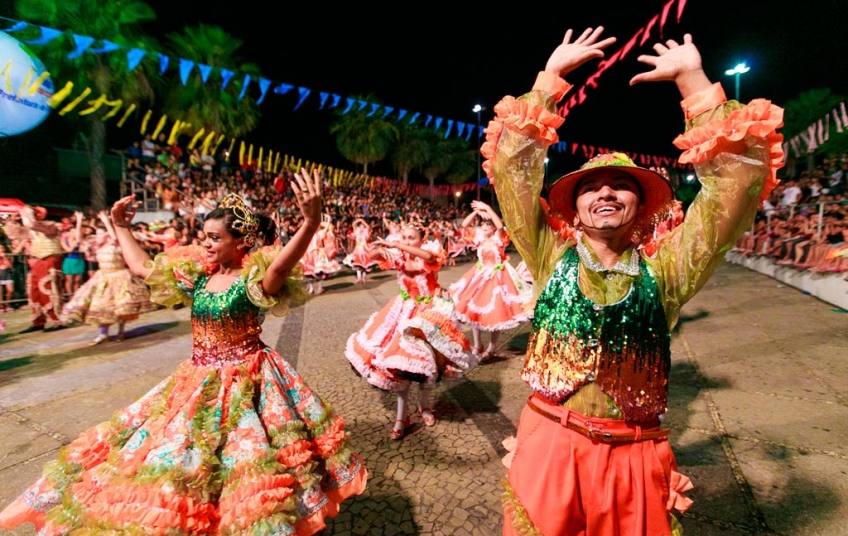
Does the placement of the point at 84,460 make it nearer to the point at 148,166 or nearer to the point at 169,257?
the point at 169,257

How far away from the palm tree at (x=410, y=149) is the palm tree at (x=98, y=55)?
2554 centimetres

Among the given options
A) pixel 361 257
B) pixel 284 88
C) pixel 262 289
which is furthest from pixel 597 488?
pixel 361 257

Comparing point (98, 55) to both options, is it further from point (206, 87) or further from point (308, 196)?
point (308, 196)

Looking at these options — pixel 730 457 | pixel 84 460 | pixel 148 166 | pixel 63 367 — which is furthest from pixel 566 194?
pixel 148 166

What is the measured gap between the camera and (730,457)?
341 centimetres

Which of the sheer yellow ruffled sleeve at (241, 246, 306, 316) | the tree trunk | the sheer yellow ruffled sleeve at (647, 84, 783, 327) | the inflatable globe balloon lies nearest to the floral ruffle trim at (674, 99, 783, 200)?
the sheer yellow ruffled sleeve at (647, 84, 783, 327)

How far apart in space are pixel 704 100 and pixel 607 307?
0.83 meters

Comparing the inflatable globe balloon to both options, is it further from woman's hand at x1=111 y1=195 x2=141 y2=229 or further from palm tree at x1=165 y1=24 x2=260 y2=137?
woman's hand at x1=111 y1=195 x2=141 y2=229

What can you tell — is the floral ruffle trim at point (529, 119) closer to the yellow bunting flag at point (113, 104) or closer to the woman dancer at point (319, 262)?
the woman dancer at point (319, 262)

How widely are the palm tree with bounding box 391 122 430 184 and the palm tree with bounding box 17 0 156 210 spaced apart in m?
25.5

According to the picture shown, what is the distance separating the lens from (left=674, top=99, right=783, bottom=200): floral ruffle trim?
1432 mm

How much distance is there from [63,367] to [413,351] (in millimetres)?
5480

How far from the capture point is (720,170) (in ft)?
5.06

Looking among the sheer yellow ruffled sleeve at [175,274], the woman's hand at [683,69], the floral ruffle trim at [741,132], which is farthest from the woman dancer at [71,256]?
the floral ruffle trim at [741,132]
